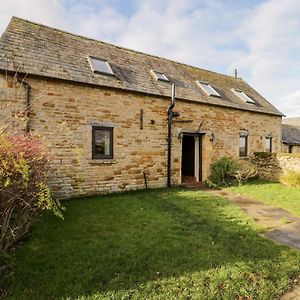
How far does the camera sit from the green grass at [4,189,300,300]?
11.6 ft

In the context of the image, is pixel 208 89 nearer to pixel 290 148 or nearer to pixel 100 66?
pixel 100 66

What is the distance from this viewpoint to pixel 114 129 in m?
10.2

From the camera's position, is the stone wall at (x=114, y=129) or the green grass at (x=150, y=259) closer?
the green grass at (x=150, y=259)

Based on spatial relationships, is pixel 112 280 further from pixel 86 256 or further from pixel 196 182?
pixel 196 182

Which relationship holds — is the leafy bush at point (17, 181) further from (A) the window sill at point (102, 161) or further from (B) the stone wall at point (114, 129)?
(A) the window sill at point (102, 161)

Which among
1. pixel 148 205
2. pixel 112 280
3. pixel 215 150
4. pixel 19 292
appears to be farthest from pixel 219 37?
pixel 19 292

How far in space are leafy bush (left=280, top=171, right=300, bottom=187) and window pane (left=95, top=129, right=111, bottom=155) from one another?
8925 mm

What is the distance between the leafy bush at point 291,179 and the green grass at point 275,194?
821mm

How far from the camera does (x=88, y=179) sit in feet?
31.2

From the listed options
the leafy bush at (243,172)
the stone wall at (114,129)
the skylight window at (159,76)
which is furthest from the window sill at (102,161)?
the leafy bush at (243,172)

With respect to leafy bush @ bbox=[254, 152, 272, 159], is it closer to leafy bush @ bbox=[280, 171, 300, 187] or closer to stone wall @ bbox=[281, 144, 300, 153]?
leafy bush @ bbox=[280, 171, 300, 187]

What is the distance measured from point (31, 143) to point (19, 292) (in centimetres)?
212

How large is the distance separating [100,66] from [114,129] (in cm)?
284

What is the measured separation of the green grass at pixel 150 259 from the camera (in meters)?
3.55
